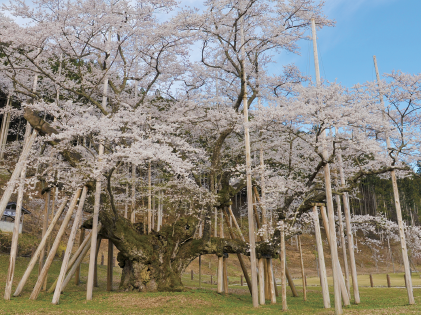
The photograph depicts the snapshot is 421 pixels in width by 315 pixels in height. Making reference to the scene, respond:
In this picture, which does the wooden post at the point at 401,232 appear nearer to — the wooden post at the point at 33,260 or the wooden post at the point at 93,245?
the wooden post at the point at 93,245

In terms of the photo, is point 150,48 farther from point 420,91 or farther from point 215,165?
point 420,91

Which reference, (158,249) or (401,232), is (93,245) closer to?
(158,249)

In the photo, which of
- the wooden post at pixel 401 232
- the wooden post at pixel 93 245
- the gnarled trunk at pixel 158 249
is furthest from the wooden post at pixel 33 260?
the wooden post at pixel 401 232

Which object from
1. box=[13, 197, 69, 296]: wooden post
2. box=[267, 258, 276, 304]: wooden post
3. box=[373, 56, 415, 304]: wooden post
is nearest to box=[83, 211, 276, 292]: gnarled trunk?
box=[267, 258, 276, 304]: wooden post

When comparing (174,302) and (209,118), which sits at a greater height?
(209,118)

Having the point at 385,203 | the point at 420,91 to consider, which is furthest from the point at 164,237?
the point at 385,203

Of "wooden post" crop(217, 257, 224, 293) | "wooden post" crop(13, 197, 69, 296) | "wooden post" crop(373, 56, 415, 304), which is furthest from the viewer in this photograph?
"wooden post" crop(217, 257, 224, 293)

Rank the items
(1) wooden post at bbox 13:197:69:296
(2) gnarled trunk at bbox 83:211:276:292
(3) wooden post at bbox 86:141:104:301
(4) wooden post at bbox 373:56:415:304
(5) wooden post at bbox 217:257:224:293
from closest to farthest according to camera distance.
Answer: (4) wooden post at bbox 373:56:415:304 < (1) wooden post at bbox 13:197:69:296 < (3) wooden post at bbox 86:141:104:301 < (2) gnarled trunk at bbox 83:211:276:292 < (5) wooden post at bbox 217:257:224:293

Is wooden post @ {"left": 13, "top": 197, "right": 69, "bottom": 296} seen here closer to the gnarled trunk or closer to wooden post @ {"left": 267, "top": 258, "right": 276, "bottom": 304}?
the gnarled trunk

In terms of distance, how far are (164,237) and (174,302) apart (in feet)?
11.2

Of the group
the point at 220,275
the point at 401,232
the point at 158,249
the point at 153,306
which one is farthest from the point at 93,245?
the point at 401,232

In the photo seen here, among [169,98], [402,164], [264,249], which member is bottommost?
[264,249]

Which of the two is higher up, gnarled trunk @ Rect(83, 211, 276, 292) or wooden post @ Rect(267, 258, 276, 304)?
gnarled trunk @ Rect(83, 211, 276, 292)

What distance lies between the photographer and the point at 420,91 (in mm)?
11977
